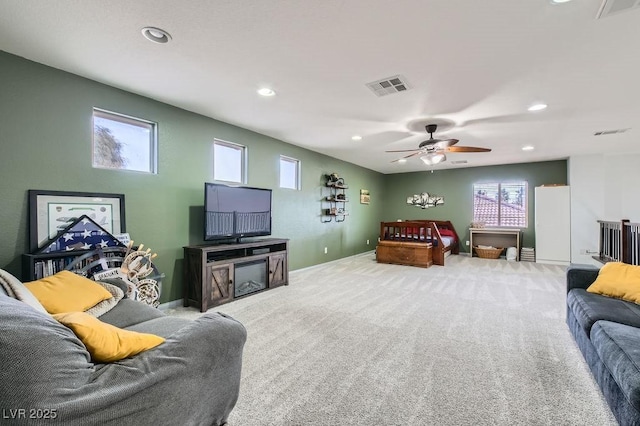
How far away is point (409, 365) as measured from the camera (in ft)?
7.59

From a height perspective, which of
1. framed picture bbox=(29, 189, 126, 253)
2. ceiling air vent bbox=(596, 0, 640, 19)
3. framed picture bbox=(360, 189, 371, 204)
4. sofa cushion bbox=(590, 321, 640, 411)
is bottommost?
sofa cushion bbox=(590, 321, 640, 411)

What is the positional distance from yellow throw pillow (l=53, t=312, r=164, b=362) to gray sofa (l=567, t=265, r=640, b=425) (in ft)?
7.66

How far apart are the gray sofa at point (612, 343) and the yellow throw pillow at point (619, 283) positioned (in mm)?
64

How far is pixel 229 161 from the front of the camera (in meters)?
4.63

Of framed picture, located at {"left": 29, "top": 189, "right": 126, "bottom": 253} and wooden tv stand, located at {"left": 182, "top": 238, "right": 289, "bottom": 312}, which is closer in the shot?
framed picture, located at {"left": 29, "top": 189, "right": 126, "bottom": 253}

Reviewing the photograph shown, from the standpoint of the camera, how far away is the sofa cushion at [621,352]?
4.63 ft

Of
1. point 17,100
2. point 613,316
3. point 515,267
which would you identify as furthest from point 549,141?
Result: point 17,100

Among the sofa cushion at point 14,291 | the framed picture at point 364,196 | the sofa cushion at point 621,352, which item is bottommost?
the sofa cushion at point 621,352

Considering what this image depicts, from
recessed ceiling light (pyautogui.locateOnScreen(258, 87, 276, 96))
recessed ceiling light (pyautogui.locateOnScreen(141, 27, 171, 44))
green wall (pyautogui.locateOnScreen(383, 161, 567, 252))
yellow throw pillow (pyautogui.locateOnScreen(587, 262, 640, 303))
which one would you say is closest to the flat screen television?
recessed ceiling light (pyautogui.locateOnScreen(258, 87, 276, 96))

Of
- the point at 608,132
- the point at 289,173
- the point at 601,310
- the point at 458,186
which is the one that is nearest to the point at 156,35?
the point at 289,173

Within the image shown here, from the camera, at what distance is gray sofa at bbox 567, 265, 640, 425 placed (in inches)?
58.1

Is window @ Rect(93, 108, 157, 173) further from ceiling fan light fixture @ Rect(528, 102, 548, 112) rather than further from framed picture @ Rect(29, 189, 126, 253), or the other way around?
ceiling fan light fixture @ Rect(528, 102, 548, 112)

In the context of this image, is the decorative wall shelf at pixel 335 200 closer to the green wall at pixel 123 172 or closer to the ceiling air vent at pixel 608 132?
the green wall at pixel 123 172

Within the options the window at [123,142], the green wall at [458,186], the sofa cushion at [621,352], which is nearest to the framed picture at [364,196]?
the green wall at [458,186]
